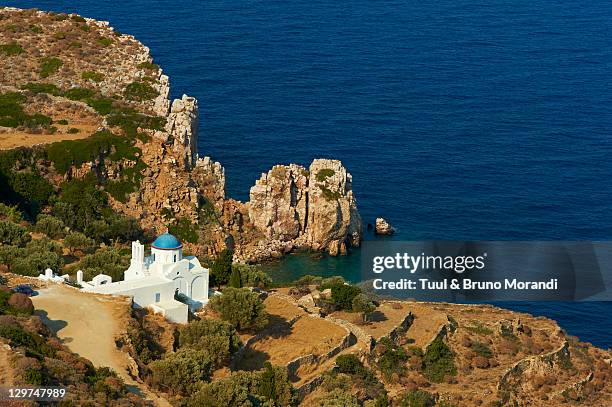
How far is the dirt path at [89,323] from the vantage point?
71.6 meters

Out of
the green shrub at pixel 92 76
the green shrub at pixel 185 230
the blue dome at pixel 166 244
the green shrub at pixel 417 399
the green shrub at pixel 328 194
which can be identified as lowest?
the green shrub at pixel 417 399

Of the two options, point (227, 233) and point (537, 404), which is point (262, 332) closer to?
point (537, 404)

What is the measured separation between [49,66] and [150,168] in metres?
22.9

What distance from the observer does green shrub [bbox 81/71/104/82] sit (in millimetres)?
142375

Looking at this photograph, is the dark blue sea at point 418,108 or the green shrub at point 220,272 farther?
the dark blue sea at point 418,108

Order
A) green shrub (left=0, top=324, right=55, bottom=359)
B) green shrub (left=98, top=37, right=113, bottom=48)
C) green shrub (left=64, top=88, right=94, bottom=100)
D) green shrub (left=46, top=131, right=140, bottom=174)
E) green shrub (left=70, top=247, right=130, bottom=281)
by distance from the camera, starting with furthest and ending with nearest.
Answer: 1. green shrub (left=98, top=37, right=113, bottom=48)
2. green shrub (left=64, top=88, right=94, bottom=100)
3. green shrub (left=46, top=131, right=140, bottom=174)
4. green shrub (left=70, top=247, right=130, bottom=281)
5. green shrub (left=0, top=324, right=55, bottom=359)

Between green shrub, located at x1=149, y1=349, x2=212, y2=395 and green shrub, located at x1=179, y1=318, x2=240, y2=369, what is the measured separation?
2013 mm

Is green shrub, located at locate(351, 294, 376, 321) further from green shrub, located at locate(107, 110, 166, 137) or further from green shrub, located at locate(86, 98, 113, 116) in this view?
green shrub, located at locate(86, 98, 113, 116)

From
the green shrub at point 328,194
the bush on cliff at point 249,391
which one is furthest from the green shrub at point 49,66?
the bush on cliff at point 249,391

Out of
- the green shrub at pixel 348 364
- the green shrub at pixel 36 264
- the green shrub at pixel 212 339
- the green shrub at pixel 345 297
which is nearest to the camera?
the green shrub at pixel 212 339

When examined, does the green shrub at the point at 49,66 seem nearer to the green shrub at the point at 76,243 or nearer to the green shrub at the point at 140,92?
the green shrub at the point at 140,92

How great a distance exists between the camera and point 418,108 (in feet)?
527

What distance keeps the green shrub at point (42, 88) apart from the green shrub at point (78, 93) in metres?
1.13

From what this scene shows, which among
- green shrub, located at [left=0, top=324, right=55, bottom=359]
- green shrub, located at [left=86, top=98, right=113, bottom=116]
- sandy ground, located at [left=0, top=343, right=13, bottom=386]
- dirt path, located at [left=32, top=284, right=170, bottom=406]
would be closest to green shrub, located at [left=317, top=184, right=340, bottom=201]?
green shrub, located at [left=86, top=98, right=113, bottom=116]
